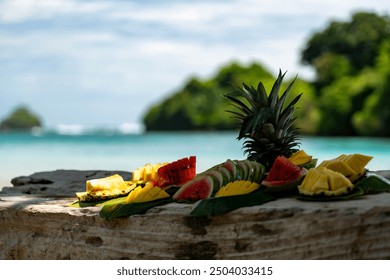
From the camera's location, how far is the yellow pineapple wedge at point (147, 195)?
4871mm

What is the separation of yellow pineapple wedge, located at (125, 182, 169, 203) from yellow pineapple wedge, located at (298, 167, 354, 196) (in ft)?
3.57

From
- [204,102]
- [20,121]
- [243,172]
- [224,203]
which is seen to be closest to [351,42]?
[204,102]

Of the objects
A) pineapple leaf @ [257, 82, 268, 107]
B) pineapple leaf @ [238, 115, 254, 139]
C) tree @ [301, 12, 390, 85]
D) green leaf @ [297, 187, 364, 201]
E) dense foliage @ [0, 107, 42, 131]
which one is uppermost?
tree @ [301, 12, 390, 85]

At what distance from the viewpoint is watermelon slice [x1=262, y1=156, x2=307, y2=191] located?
4629mm

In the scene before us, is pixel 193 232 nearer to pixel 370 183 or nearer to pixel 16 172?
pixel 370 183

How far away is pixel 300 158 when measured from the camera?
5.21m

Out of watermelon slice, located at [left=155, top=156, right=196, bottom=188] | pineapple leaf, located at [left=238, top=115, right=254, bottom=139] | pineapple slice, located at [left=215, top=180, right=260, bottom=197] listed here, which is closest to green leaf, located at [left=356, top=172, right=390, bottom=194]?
pineapple slice, located at [left=215, top=180, right=260, bottom=197]

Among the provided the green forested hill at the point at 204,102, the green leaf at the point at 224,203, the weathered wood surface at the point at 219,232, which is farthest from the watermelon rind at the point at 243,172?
the green forested hill at the point at 204,102

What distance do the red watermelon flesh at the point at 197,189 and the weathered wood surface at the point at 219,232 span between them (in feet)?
0.42

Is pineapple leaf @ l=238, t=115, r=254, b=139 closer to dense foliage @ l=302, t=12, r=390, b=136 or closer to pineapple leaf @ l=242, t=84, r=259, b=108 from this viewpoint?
pineapple leaf @ l=242, t=84, r=259, b=108

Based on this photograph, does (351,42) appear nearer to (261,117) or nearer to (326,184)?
(261,117)

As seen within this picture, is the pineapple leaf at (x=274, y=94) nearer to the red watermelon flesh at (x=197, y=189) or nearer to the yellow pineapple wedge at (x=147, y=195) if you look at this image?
the red watermelon flesh at (x=197, y=189)

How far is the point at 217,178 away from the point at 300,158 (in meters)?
0.87

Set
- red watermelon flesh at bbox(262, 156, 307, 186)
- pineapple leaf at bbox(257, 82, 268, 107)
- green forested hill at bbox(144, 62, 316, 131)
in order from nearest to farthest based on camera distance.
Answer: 1. red watermelon flesh at bbox(262, 156, 307, 186)
2. pineapple leaf at bbox(257, 82, 268, 107)
3. green forested hill at bbox(144, 62, 316, 131)
